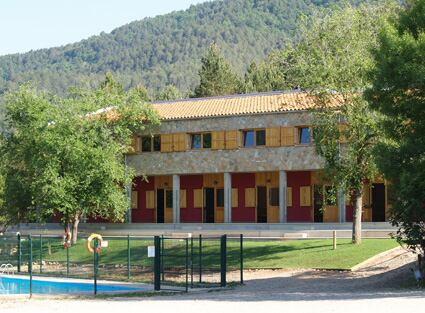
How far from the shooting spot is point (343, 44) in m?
40.2

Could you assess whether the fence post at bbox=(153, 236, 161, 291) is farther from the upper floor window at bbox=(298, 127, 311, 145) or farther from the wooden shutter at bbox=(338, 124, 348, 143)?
the upper floor window at bbox=(298, 127, 311, 145)

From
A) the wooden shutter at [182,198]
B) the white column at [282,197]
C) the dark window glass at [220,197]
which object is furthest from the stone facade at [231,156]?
the dark window glass at [220,197]

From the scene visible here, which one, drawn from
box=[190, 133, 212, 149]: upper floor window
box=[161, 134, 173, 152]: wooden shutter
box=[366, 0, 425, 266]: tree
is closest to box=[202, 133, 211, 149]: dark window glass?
box=[190, 133, 212, 149]: upper floor window

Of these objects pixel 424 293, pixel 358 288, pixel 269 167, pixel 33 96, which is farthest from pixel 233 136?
pixel 424 293

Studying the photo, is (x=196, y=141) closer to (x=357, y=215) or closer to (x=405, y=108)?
(x=357, y=215)

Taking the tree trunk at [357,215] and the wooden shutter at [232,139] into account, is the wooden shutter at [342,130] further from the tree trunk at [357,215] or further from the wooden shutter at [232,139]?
the wooden shutter at [232,139]

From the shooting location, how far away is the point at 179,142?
5759 centimetres

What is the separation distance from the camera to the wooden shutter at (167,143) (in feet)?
190

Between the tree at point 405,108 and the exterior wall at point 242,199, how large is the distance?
27938mm

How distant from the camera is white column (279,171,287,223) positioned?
5456 centimetres

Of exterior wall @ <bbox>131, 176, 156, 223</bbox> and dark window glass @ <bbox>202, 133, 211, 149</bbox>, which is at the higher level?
dark window glass @ <bbox>202, 133, 211, 149</bbox>

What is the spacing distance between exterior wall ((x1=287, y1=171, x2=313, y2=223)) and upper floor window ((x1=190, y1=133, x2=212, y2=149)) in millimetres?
5554

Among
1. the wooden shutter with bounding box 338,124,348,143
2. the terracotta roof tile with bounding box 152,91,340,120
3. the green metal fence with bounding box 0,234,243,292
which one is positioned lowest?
the green metal fence with bounding box 0,234,243,292

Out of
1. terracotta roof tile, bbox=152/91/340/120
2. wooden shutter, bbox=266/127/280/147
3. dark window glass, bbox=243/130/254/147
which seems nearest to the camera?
wooden shutter, bbox=266/127/280/147
